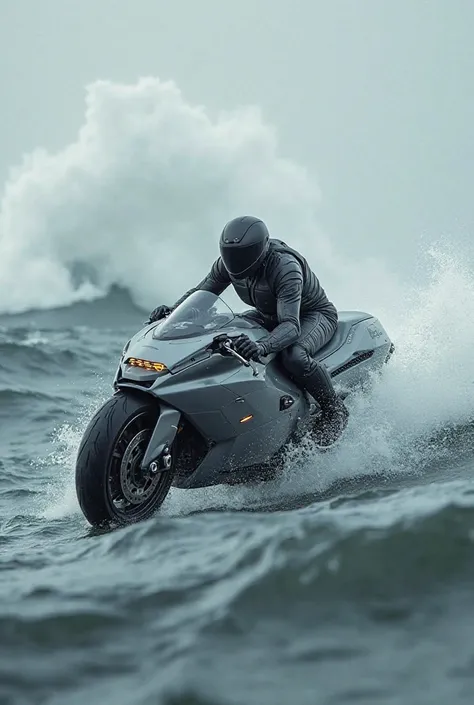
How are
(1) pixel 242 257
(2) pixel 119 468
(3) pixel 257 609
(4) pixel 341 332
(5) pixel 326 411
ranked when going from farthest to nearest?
(4) pixel 341 332 → (5) pixel 326 411 → (1) pixel 242 257 → (2) pixel 119 468 → (3) pixel 257 609

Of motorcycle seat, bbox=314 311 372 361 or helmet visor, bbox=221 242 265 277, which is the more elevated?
helmet visor, bbox=221 242 265 277

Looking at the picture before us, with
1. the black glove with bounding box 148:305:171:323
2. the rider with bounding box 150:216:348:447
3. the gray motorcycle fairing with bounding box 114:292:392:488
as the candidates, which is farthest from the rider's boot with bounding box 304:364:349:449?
the black glove with bounding box 148:305:171:323

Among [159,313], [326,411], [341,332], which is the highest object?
[159,313]

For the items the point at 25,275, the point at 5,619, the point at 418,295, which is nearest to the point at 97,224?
the point at 25,275

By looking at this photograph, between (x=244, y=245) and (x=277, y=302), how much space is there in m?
0.49

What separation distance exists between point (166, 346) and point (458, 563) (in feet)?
9.90

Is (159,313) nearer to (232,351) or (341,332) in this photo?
(232,351)

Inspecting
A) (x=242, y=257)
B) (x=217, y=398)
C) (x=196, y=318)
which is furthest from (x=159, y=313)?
(x=217, y=398)

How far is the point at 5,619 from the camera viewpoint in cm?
393

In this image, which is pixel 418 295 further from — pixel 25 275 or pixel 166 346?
pixel 25 275

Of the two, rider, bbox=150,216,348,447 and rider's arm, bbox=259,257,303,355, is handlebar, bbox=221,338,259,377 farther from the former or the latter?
rider's arm, bbox=259,257,303,355

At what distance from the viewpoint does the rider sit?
269 inches

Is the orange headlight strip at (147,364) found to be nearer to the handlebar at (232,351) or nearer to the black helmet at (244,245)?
the handlebar at (232,351)

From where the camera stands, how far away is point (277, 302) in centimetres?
708
